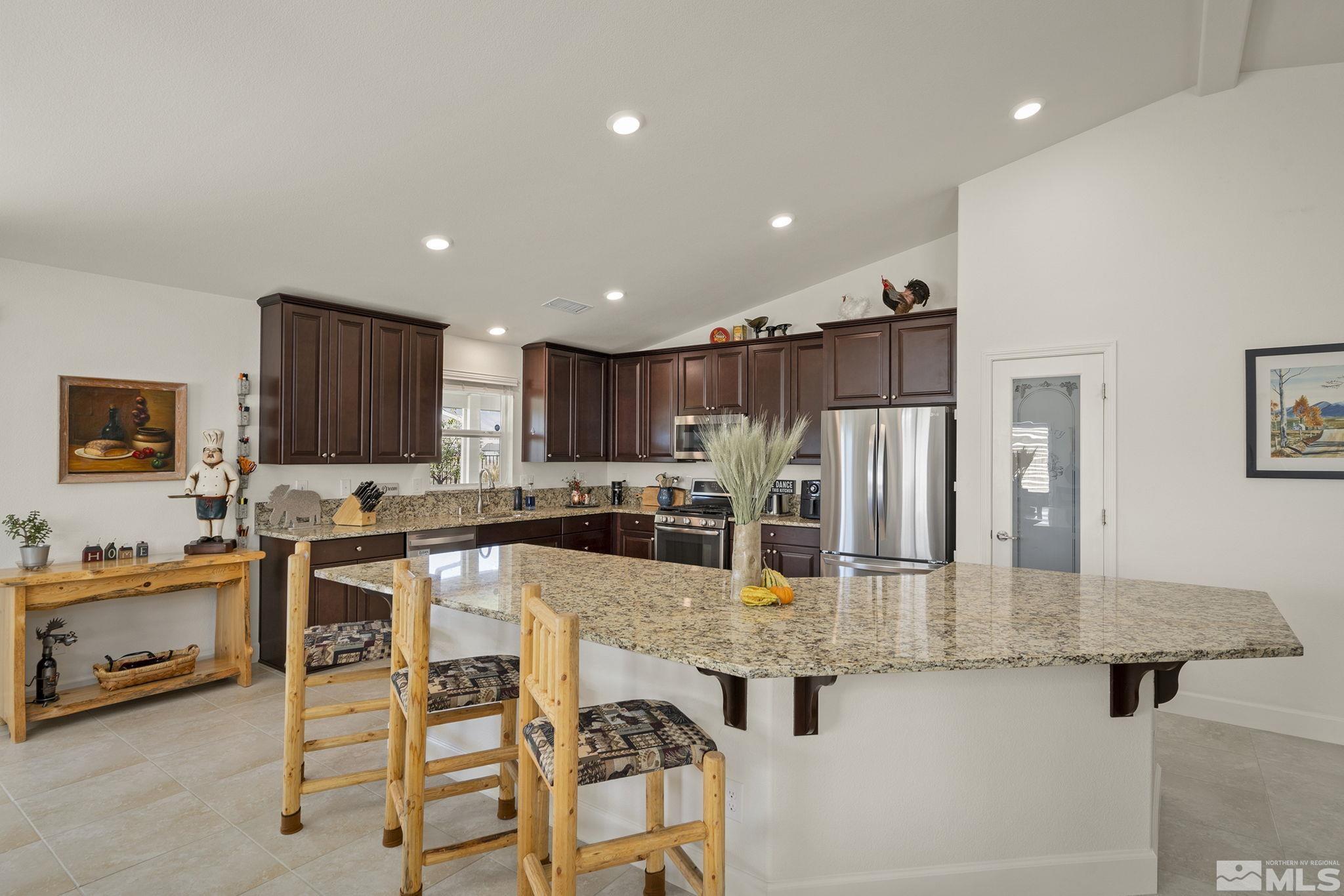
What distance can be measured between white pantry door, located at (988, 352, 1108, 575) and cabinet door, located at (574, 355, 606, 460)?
348 centimetres

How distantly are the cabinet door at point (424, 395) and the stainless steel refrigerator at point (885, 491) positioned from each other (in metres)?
2.83

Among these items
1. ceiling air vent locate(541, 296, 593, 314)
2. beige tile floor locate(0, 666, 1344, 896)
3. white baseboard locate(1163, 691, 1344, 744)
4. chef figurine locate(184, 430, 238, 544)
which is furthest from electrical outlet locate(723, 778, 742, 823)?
ceiling air vent locate(541, 296, 593, 314)

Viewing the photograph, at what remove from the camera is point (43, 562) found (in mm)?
3330

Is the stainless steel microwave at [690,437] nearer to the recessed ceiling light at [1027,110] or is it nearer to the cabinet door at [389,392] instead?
the cabinet door at [389,392]

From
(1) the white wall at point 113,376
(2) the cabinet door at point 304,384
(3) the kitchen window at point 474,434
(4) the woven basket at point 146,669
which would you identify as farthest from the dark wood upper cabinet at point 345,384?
(4) the woven basket at point 146,669

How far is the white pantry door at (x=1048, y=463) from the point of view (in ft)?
12.1

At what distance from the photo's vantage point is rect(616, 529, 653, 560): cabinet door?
585 cm

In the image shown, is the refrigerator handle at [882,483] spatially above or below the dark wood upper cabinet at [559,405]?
below

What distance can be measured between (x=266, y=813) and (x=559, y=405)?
12.9 ft

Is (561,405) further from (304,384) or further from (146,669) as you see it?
(146,669)

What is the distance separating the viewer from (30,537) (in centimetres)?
332

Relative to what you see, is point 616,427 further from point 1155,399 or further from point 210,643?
point 1155,399

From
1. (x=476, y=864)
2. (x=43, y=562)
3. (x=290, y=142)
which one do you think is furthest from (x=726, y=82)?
(x=43, y=562)

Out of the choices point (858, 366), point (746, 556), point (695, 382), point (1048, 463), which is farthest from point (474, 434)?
point (1048, 463)
